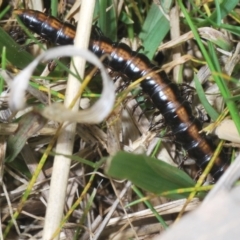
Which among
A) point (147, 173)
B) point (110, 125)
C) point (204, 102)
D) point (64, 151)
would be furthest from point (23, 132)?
point (204, 102)

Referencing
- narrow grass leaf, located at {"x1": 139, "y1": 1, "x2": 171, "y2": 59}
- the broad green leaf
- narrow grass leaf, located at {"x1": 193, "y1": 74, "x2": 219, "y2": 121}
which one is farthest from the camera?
narrow grass leaf, located at {"x1": 139, "y1": 1, "x2": 171, "y2": 59}

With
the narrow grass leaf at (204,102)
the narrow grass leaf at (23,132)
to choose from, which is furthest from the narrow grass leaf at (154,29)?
the narrow grass leaf at (23,132)

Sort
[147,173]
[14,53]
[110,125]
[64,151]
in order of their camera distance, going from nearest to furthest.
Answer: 1. [147,173]
2. [64,151]
3. [110,125]
4. [14,53]

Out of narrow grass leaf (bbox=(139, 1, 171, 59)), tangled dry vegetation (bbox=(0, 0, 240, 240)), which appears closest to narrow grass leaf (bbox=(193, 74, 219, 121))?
tangled dry vegetation (bbox=(0, 0, 240, 240))

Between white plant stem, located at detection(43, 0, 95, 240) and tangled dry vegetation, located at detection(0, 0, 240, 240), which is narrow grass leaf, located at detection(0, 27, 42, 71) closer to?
tangled dry vegetation, located at detection(0, 0, 240, 240)

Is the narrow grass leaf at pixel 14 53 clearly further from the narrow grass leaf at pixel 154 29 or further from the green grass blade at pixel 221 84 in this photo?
Result: the green grass blade at pixel 221 84

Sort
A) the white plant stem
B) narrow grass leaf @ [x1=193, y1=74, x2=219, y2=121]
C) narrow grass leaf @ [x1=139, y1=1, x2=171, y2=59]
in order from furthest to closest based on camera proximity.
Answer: narrow grass leaf @ [x1=139, y1=1, x2=171, y2=59], narrow grass leaf @ [x1=193, y1=74, x2=219, y2=121], the white plant stem

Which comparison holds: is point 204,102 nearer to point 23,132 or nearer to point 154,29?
point 154,29

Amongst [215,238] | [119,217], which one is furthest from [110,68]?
[215,238]

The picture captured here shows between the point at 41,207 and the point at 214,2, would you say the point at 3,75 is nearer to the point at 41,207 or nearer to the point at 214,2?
the point at 41,207
